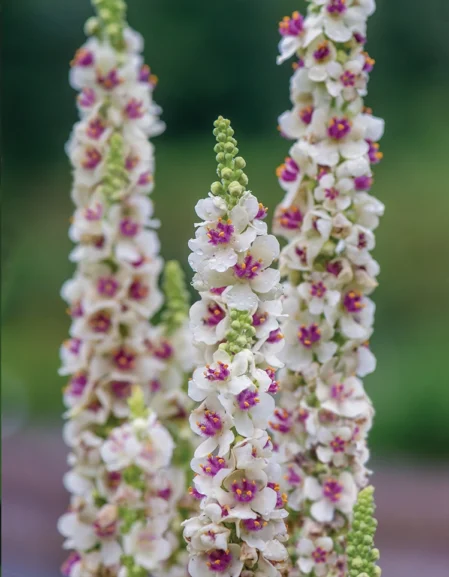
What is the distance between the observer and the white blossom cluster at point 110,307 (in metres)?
1.49

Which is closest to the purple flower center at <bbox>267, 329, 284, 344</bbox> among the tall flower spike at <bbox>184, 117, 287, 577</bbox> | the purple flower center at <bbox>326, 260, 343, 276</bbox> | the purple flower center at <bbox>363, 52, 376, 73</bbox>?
the tall flower spike at <bbox>184, 117, 287, 577</bbox>

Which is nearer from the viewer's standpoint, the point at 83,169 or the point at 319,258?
the point at 319,258

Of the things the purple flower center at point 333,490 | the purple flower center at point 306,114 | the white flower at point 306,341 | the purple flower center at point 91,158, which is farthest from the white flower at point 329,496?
the purple flower center at point 91,158

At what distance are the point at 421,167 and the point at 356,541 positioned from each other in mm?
5900

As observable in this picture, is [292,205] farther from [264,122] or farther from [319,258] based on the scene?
[264,122]

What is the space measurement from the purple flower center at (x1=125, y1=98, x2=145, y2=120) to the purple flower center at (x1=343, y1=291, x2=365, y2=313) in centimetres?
52

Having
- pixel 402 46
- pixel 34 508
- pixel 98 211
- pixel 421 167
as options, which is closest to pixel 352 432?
pixel 98 211

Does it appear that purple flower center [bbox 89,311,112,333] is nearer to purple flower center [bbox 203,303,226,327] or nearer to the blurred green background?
purple flower center [bbox 203,303,226,327]

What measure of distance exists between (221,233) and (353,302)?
1.10ft

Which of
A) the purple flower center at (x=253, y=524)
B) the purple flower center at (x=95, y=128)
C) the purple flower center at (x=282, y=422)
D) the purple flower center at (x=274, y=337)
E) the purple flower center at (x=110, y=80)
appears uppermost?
the purple flower center at (x=110, y=80)

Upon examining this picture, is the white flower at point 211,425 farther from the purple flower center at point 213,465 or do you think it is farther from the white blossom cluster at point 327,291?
the white blossom cluster at point 327,291

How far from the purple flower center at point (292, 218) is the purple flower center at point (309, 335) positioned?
0.14 meters

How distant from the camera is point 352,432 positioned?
126 centimetres

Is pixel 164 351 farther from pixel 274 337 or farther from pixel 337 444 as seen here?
pixel 274 337
